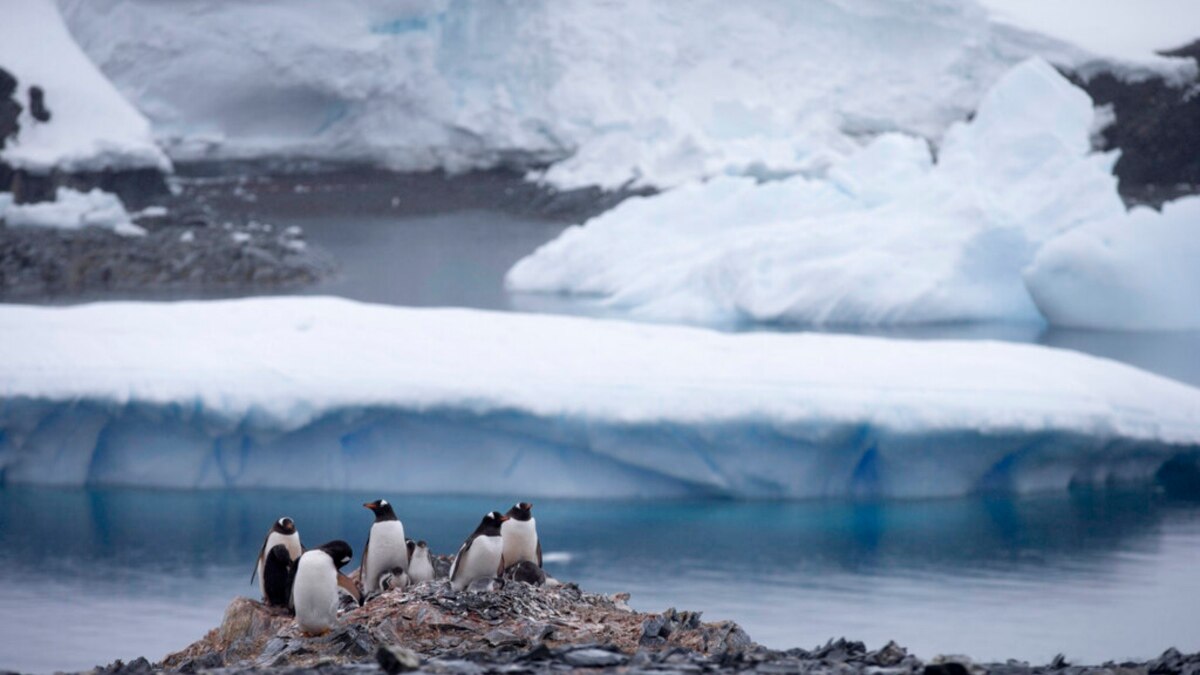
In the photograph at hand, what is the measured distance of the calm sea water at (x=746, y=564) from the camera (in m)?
4.36

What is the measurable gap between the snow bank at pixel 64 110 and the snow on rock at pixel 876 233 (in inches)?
201

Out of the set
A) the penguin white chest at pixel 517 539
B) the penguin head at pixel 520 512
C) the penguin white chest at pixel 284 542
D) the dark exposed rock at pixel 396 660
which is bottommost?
the dark exposed rock at pixel 396 660

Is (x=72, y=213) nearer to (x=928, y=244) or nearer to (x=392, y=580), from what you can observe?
(x=928, y=244)

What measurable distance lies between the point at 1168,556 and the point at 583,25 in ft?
52.2

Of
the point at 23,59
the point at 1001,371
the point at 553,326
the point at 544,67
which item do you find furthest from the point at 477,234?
the point at 1001,371

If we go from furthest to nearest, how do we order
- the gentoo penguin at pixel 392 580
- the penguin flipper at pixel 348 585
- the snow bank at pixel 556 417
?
the snow bank at pixel 556 417
the gentoo penguin at pixel 392 580
the penguin flipper at pixel 348 585

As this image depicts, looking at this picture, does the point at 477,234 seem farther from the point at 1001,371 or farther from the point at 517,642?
the point at 517,642

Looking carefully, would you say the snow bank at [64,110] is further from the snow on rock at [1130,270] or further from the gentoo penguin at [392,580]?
the gentoo penguin at [392,580]

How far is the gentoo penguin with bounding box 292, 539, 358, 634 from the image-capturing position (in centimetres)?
305

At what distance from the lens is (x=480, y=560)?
3428 millimetres

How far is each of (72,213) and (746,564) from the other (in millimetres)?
11052

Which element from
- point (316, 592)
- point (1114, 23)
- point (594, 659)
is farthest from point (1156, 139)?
point (594, 659)

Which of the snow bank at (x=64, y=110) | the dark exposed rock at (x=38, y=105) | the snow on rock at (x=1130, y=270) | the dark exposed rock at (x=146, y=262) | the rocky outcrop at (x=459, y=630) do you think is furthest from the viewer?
the dark exposed rock at (x=38, y=105)

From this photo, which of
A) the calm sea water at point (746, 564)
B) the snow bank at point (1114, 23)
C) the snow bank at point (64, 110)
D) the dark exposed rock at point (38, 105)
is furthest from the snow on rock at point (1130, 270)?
the dark exposed rock at point (38, 105)
